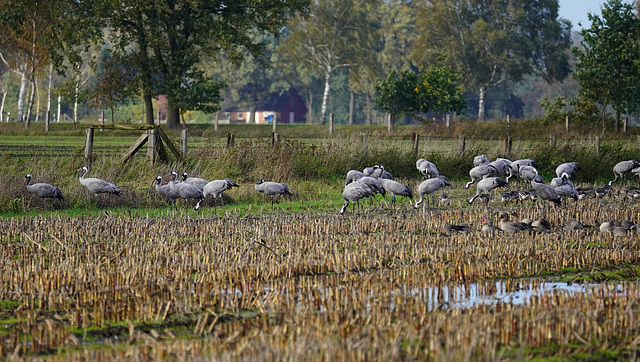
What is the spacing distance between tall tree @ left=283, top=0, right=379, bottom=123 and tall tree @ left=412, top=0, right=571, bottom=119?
5918 mm

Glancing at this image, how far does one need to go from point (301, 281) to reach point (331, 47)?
238 ft

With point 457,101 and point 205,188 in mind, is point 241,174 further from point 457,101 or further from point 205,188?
point 457,101

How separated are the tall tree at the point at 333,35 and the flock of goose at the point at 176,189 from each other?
61104mm

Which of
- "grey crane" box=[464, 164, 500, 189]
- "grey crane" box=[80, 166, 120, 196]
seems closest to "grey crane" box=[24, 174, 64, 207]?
"grey crane" box=[80, 166, 120, 196]

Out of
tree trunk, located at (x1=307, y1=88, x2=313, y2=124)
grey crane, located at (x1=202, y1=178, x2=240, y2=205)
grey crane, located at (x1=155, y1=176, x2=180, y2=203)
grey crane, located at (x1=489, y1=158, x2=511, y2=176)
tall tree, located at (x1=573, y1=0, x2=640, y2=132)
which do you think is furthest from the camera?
tree trunk, located at (x1=307, y1=88, x2=313, y2=124)

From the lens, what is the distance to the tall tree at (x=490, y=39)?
248 feet

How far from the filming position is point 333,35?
81.1 meters

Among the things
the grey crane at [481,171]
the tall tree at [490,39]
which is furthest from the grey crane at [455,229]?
the tall tree at [490,39]

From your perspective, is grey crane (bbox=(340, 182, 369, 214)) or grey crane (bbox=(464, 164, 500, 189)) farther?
grey crane (bbox=(464, 164, 500, 189))

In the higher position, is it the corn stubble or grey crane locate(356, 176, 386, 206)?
grey crane locate(356, 176, 386, 206)

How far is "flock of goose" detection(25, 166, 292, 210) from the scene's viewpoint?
18.1 metres

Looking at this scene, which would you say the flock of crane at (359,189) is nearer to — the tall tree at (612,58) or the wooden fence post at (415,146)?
the wooden fence post at (415,146)

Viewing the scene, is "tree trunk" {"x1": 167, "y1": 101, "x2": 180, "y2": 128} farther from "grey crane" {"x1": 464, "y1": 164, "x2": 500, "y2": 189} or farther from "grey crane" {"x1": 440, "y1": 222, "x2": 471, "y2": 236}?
"grey crane" {"x1": 440, "y1": 222, "x2": 471, "y2": 236}

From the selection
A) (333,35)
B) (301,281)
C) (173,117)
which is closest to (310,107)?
(333,35)
